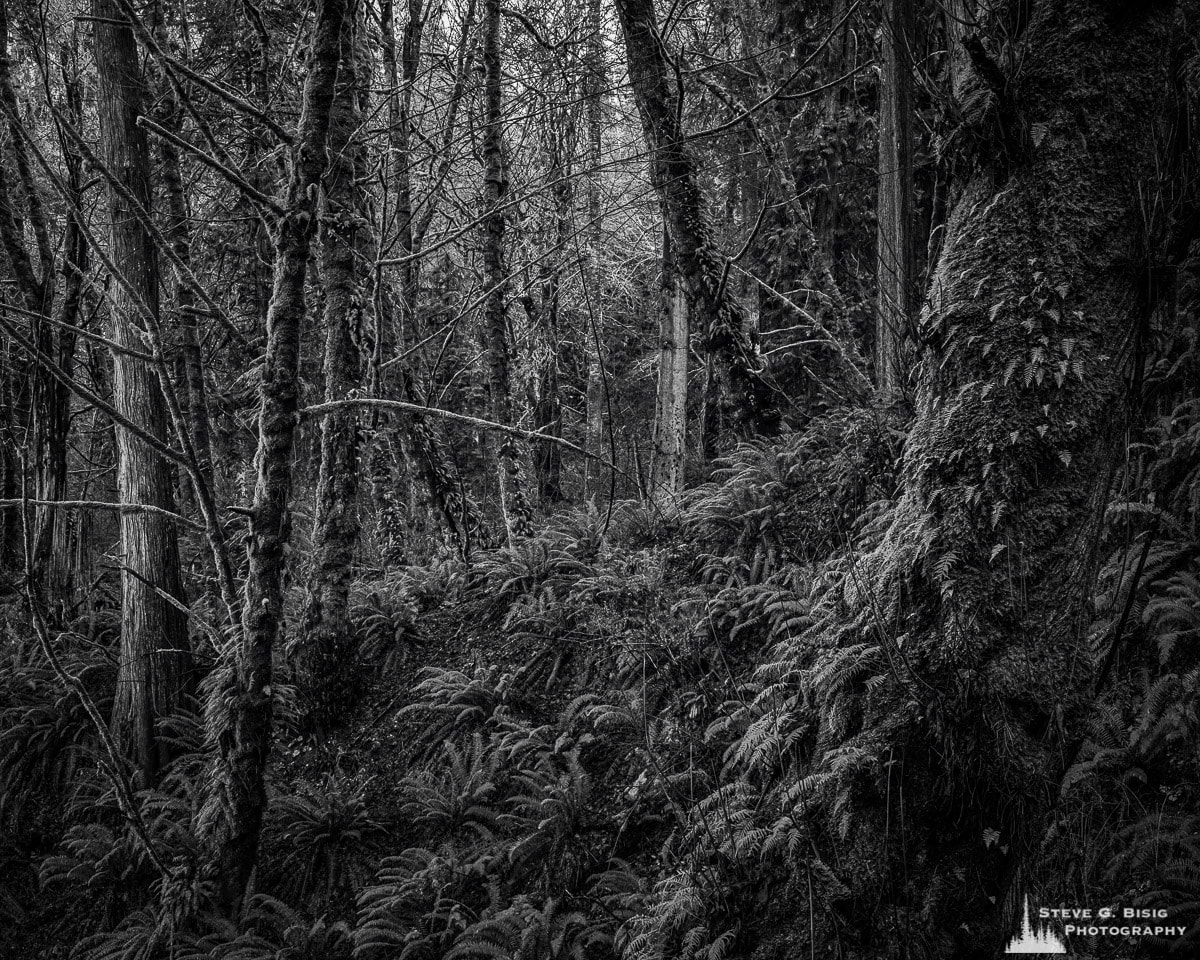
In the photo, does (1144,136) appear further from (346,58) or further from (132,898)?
(132,898)

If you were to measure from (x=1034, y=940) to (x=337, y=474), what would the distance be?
578 centimetres

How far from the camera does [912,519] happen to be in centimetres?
312

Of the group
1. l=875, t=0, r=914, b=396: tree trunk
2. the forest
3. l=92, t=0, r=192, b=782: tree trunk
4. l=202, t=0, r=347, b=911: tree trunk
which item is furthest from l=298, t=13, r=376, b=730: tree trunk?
l=875, t=0, r=914, b=396: tree trunk

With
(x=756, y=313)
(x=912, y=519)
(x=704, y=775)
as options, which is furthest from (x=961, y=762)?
(x=756, y=313)

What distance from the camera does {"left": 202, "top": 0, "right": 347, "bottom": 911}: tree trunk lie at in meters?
4.44

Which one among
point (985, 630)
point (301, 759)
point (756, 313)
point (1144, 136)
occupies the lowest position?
point (301, 759)

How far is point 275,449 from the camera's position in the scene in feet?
14.7

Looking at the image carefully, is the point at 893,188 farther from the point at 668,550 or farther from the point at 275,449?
the point at 275,449

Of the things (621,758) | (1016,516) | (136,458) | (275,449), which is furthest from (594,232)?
(1016,516)

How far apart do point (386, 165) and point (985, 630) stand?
628 cm

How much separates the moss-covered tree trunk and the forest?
0.6 inches

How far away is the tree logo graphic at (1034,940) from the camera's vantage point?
2322 millimetres

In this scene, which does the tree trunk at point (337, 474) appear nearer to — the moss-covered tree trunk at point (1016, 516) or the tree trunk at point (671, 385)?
the tree trunk at point (671, 385)

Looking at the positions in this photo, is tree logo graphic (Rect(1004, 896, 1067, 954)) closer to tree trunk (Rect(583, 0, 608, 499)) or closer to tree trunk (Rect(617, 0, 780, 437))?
tree trunk (Rect(583, 0, 608, 499))
